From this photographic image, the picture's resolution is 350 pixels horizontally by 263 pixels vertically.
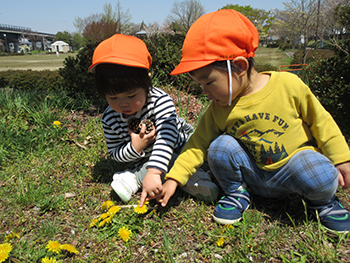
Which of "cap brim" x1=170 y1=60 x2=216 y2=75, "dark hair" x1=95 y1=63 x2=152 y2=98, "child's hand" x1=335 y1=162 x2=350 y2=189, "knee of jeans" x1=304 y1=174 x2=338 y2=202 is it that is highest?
"cap brim" x1=170 y1=60 x2=216 y2=75

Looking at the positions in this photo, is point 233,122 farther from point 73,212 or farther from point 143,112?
point 73,212

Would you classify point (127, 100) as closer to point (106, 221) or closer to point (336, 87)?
point (106, 221)

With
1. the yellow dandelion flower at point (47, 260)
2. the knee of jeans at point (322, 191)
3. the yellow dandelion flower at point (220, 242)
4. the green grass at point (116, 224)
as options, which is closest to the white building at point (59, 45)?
the green grass at point (116, 224)

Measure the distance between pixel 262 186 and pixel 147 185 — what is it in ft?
2.68

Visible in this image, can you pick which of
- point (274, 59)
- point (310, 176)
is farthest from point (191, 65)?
point (274, 59)

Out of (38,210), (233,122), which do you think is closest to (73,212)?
(38,210)

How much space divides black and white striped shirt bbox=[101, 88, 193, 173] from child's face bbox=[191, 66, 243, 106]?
601mm

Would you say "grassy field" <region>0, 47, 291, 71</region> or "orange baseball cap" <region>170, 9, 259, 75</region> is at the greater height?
"orange baseball cap" <region>170, 9, 259, 75</region>

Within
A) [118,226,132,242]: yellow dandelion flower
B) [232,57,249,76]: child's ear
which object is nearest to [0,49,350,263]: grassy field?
[118,226,132,242]: yellow dandelion flower

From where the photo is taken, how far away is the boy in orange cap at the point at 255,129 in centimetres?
140

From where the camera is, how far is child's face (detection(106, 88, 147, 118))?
1791mm

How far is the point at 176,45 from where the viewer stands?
4398 millimetres

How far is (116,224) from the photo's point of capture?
1.70m

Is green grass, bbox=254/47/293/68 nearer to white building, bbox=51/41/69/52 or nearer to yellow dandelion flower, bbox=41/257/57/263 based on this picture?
yellow dandelion flower, bbox=41/257/57/263
